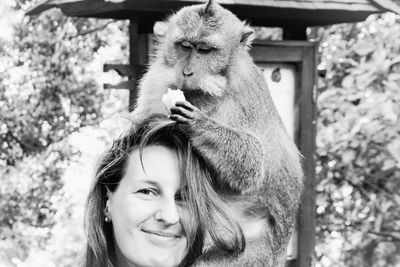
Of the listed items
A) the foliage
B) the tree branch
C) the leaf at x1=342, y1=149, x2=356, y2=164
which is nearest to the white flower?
the foliage

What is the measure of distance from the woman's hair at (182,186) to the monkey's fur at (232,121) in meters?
0.47

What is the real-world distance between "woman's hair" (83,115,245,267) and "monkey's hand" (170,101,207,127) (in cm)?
34

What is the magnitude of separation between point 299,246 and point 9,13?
4219 millimetres

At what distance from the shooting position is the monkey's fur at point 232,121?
3.07 m

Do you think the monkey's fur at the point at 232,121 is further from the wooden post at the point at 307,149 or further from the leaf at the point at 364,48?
the leaf at the point at 364,48

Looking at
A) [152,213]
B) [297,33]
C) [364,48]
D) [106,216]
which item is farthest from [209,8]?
[364,48]

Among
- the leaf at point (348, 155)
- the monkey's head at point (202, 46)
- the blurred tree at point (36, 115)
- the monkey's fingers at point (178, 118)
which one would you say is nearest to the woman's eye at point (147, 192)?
the monkey's fingers at point (178, 118)

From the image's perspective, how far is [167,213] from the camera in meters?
2.10

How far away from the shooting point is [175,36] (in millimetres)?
3643

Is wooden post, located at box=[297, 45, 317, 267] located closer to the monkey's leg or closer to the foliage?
the foliage

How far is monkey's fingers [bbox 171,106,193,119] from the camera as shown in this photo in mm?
2744

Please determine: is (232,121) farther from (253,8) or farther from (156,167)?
(156,167)

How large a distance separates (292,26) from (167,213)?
2.87 m

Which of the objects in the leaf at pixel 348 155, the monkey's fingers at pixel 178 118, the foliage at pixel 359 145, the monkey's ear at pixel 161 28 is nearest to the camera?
the monkey's fingers at pixel 178 118
